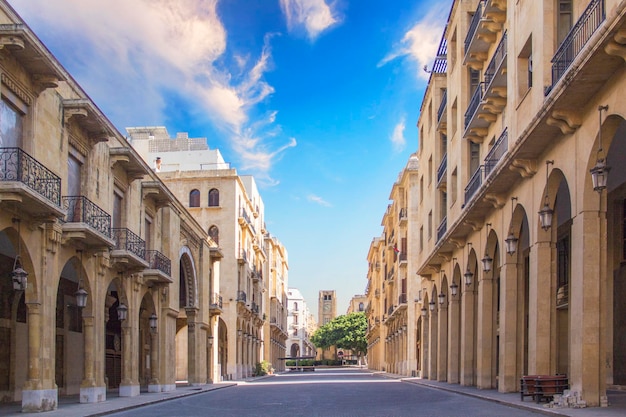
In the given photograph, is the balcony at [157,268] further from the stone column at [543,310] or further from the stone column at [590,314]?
the stone column at [590,314]

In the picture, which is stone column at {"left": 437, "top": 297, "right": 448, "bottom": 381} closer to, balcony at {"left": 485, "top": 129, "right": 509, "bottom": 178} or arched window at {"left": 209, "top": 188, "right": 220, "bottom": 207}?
balcony at {"left": 485, "top": 129, "right": 509, "bottom": 178}

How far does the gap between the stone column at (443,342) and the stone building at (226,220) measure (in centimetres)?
1274

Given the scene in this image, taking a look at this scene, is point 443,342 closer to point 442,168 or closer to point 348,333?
point 442,168

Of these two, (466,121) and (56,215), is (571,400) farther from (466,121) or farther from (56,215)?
(466,121)

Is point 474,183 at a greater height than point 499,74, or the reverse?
point 499,74

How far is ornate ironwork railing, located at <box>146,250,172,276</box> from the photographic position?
28703 millimetres

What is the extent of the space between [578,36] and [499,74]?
25.4ft

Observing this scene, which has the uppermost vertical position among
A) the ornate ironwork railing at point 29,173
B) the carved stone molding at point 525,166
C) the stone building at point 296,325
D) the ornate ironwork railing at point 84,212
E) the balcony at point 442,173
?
the balcony at point 442,173

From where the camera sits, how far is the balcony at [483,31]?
83.0 feet

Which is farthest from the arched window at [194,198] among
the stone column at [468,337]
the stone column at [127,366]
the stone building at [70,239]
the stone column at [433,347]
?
the stone column at [127,366]

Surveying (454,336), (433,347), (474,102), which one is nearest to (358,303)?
(433,347)

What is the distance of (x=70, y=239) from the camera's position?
20594mm

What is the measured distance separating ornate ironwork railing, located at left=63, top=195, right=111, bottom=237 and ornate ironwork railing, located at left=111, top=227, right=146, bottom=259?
6.66 feet

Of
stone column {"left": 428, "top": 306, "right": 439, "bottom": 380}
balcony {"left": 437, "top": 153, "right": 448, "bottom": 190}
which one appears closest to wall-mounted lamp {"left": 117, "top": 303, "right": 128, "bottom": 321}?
balcony {"left": 437, "top": 153, "right": 448, "bottom": 190}
